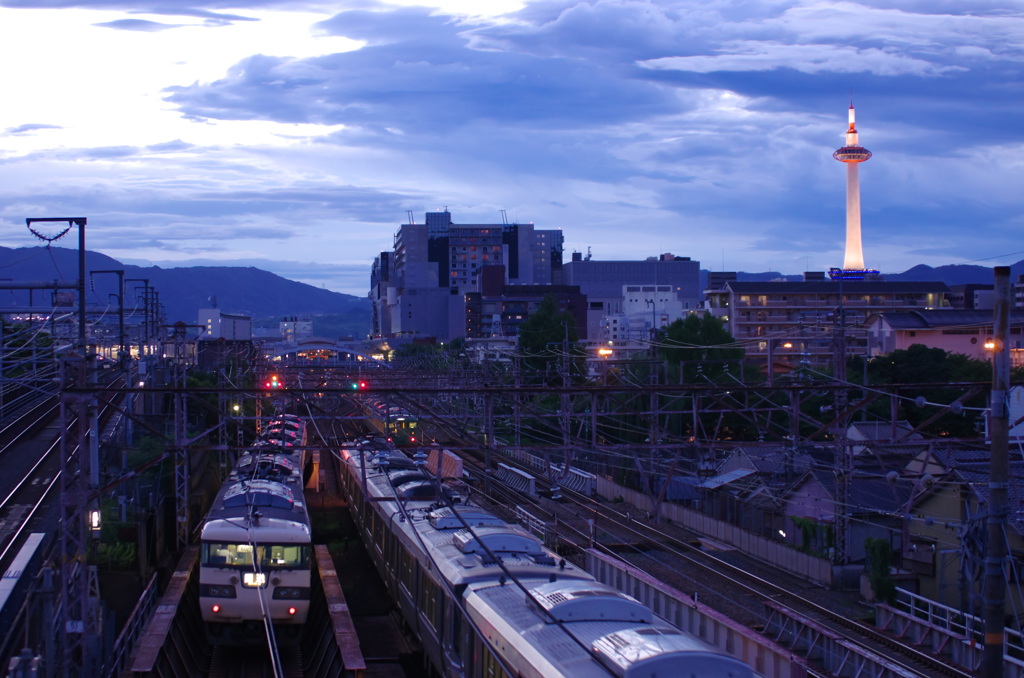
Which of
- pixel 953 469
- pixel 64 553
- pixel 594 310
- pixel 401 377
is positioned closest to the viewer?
pixel 64 553

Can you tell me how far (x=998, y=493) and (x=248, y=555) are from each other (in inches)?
321

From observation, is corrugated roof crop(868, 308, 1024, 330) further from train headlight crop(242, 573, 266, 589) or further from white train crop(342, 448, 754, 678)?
train headlight crop(242, 573, 266, 589)

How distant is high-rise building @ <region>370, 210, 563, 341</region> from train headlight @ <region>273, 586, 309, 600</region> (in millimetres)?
85801

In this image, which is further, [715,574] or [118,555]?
[715,574]

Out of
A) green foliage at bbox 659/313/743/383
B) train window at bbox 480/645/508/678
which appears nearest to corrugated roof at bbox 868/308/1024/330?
green foliage at bbox 659/313/743/383

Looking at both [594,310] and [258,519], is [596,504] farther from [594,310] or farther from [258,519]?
[594,310]

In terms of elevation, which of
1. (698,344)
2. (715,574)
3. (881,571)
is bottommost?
(715,574)

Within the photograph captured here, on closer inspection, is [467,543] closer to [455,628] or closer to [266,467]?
[455,628]

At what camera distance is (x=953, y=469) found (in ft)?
44.3

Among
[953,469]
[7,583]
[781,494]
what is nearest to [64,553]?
[7,583]

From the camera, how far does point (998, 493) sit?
19.6 feet

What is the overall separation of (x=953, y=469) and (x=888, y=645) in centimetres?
298

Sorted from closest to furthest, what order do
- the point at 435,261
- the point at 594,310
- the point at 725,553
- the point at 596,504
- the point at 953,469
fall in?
the point at 953,469 → the point at 725,553 → the point at 596,504 → the point at 594,310 → the point at 435,261

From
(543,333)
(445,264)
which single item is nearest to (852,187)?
(445,264)
